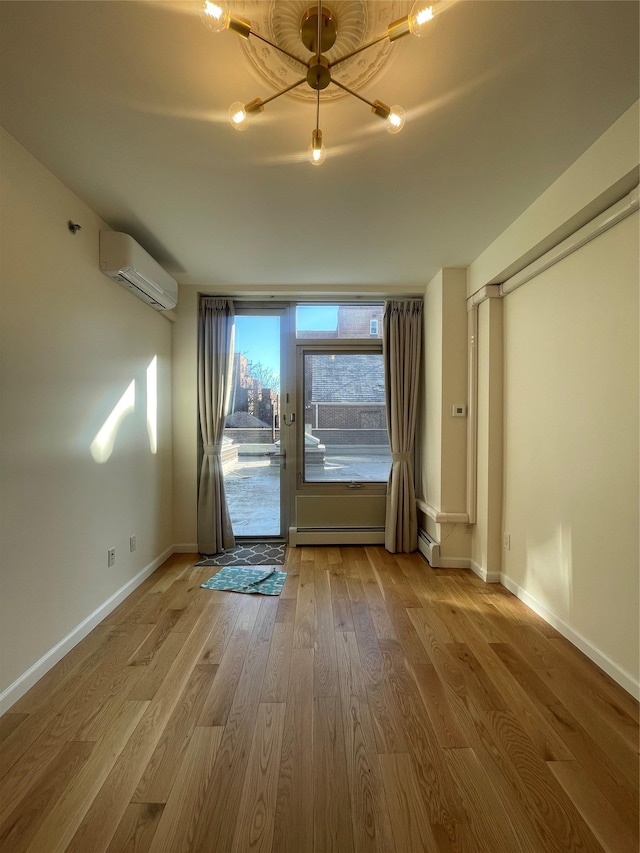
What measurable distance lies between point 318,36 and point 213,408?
2837mm

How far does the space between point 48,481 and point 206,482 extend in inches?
67.6

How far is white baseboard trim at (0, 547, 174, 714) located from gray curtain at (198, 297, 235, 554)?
730 millimetres

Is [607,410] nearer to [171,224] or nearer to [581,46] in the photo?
[581,46]

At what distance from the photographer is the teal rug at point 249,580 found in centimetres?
280

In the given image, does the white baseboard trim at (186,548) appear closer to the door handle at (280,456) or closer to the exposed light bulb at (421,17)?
the door handle at (280,456)

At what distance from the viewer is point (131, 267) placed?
2.36 meters

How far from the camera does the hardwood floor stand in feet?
3.70

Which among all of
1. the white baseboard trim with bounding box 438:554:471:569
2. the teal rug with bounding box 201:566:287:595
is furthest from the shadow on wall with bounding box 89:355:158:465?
the white baseboard trim with bounding box 438:554:471:569

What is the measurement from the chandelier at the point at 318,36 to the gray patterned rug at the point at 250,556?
302cm

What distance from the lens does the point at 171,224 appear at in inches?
96.0

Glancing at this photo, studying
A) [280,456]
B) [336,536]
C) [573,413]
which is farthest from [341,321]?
[573,413]

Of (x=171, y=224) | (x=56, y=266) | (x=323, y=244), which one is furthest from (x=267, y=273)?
(x=56, y=266)

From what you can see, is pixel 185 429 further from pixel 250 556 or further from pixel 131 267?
pixel 131 267

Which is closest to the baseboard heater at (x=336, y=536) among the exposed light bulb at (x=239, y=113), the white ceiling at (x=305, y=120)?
the white ceiling at (x=305, y=120)
